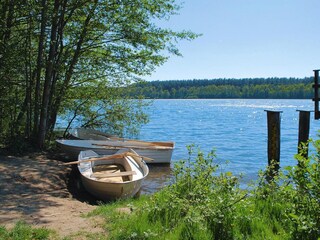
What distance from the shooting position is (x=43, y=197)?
7.46m

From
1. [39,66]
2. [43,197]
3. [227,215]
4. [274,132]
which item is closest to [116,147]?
[39,66]

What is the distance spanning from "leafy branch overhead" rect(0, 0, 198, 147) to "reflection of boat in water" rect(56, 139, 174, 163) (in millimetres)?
1123

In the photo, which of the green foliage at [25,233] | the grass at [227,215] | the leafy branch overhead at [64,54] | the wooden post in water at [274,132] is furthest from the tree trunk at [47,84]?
the wooden post in water at [274,132]

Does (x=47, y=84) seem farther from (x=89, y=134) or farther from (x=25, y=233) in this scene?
(x=25, y=233)

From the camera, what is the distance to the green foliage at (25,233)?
4516 millimetres

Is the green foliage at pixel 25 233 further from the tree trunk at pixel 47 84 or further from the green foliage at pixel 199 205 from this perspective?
the tree trunk at pixel 47 84

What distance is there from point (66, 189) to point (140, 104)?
764 centimetres

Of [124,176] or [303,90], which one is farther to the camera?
[303,90]

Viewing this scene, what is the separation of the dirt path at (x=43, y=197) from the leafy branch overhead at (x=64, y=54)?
2.30 meters

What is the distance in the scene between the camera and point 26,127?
1329 centimetres

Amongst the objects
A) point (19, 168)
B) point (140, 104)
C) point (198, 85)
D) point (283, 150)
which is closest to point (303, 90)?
point (198, 85)

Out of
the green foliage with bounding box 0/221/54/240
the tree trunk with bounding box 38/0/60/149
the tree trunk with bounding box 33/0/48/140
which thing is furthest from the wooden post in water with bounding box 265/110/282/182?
the green foliage with bounding box 0/221/54/240

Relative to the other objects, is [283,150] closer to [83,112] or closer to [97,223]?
[83,112]

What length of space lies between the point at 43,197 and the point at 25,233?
9.58 ft
